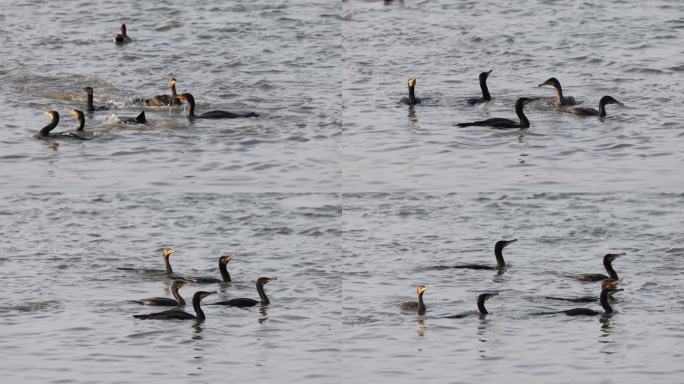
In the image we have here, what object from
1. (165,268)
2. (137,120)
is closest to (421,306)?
(165,268)

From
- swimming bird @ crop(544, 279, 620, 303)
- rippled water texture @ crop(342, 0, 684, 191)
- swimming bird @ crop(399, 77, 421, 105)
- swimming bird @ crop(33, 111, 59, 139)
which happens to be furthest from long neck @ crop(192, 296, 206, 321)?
swimming bird @ crop(399, 77, 421, 105)

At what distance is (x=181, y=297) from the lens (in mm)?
20797

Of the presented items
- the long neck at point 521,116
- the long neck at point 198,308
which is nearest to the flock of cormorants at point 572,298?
the long neck at point 198,308

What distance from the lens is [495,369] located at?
17250mm

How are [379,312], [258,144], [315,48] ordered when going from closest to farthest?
[379,312] < [258,144] < [315,48]

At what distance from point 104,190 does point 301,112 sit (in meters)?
4.52

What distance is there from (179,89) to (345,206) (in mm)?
7469

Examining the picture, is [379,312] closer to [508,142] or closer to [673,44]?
[508,142]

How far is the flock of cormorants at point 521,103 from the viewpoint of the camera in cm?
2595

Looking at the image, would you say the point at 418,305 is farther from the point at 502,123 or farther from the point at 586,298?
the point at 502,123

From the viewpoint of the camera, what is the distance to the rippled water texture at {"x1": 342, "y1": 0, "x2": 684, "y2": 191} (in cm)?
2300

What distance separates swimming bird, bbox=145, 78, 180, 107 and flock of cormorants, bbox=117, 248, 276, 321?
6.87m

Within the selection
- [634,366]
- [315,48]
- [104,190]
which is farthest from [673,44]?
[634,366]

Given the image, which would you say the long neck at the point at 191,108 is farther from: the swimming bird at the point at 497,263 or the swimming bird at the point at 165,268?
the swimming bird at the point at 497,263
